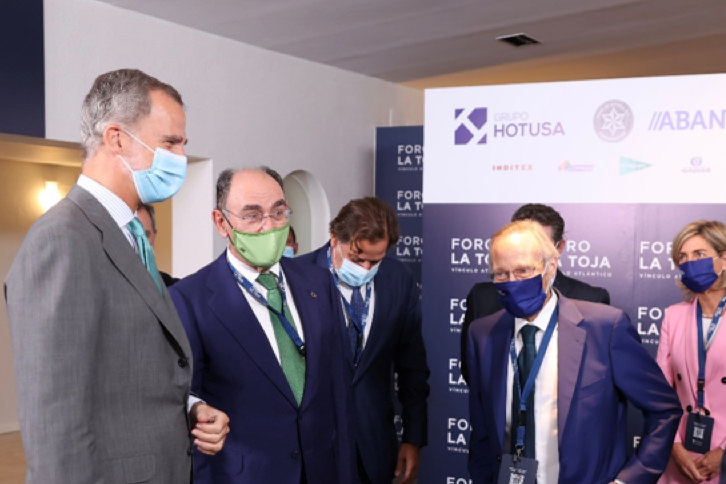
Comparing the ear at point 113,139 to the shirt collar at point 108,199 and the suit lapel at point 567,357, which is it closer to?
the shirt collar at point 108,199

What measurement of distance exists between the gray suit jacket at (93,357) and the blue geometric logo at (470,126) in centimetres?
334

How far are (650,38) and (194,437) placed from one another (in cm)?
686

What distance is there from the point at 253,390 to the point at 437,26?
511cm

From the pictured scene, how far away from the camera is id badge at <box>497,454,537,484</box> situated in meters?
2.58

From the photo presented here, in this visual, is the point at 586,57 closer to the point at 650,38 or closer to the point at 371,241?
the point at 650,38

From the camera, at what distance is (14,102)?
5336 mm

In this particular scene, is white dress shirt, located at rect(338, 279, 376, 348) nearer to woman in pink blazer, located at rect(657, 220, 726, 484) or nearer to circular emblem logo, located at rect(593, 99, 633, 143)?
woman in pink blazer, located at rect(657, 220, 726, 484)

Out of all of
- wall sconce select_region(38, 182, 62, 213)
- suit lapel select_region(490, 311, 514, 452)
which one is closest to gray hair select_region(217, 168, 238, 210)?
suit lapel select_region(490, 311, 514, 452)

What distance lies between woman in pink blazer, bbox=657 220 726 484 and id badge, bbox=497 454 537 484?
1703mm

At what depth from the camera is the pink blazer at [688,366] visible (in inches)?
158

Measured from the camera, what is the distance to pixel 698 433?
399 centimetres

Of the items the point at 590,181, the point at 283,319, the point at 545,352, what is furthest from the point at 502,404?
the point at 590,181

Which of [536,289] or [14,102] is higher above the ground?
[14,102]

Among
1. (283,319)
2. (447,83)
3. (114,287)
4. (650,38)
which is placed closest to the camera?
(114,287)
